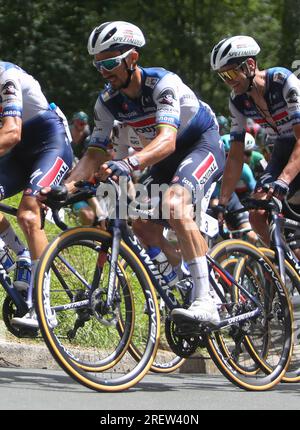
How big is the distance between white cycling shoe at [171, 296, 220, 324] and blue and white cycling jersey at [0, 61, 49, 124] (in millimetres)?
1624

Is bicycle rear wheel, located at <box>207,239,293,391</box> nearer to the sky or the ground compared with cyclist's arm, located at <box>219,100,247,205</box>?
nearer to the ground

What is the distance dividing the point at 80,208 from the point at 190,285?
703 cm

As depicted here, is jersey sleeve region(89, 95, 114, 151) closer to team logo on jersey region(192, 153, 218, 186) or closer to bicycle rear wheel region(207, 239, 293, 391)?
team logo on jersey region(192, 153, 218, 186)

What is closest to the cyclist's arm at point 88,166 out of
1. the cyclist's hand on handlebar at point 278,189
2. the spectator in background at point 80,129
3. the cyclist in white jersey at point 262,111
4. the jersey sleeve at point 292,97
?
the cyclist in white jersey at point 262,111

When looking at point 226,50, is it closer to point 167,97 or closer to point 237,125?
point 237,125

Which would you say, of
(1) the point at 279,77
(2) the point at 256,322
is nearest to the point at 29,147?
(1) the point at 279,77

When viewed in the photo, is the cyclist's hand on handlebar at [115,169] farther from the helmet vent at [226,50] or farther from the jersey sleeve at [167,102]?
the helmet vent at [226,50]

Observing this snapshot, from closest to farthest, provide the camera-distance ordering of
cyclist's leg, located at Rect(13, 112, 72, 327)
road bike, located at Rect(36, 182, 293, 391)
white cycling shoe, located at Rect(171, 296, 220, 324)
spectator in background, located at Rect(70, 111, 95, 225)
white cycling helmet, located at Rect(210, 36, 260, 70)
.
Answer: road bike, located at Rect(36, 182, 293, 391) < white cycling shoe, located at Rect(171, 296, 220, 324) < cyclist's leg, located at Rect(13, 112, 72, 327) < white cycling helmet, located at Rect(210, 36, 260, 70) < spectator in background, located at Rect(70, 111, 95, 225)

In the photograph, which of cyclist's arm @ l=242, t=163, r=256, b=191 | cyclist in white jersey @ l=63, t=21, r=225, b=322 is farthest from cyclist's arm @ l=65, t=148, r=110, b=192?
cyclist's arm @ l=242, t=163, r=256, b=191

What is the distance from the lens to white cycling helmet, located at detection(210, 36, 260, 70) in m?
7.79

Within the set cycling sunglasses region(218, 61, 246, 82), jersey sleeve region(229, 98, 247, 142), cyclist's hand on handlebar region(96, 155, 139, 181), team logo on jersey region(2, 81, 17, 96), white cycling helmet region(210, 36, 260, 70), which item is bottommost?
jersey sleeve region(229, 98, 247, 142)

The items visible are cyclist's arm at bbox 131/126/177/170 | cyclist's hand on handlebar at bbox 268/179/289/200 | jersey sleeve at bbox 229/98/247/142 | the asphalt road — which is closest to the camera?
the asphalt road

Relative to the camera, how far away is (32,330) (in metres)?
7.00
